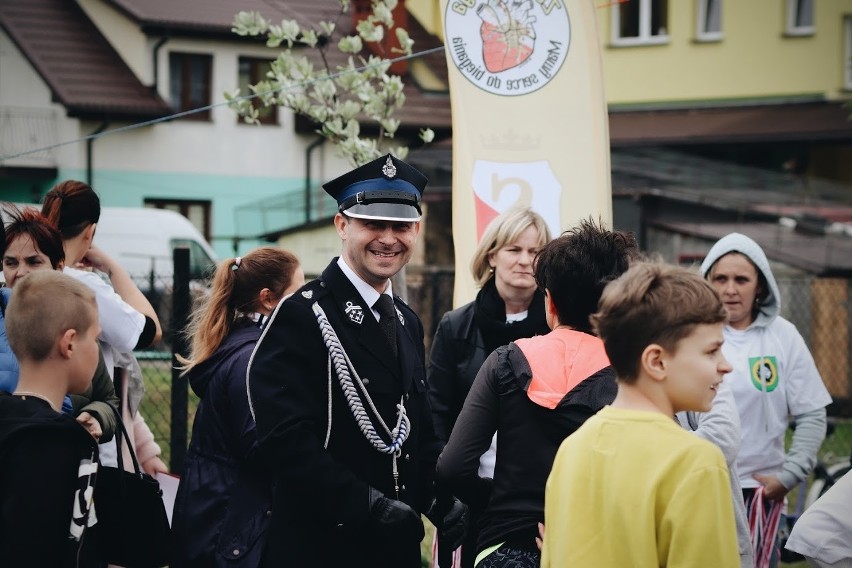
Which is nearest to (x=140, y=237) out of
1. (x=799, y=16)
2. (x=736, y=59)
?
(x=736, y=59)

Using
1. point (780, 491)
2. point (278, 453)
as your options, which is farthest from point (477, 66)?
point (278, 453)

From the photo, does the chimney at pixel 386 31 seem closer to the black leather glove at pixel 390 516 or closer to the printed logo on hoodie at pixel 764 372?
the printed logo on hoodie at pixel 764 372

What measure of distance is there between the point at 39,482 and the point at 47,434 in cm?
13

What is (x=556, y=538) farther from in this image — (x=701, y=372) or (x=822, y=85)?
(x=822, y=85)

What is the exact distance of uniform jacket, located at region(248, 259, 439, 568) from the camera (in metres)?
3.60

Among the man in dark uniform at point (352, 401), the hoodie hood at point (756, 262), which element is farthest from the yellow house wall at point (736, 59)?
the man in dark uniform at point (352, 401)

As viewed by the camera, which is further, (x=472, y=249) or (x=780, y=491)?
(x=472, y=249)

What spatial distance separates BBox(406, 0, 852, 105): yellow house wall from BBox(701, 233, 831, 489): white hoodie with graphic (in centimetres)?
2407

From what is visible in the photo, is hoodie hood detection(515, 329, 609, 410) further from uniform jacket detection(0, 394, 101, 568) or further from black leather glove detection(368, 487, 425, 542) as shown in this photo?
A: uniform jacket detection(0, 394, 101, 568)

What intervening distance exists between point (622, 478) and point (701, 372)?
1.11 ft

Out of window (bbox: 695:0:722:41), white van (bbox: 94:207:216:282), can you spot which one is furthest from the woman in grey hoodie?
window (bbox: 695:0:722:41)

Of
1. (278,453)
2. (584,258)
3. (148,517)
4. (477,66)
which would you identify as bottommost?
(148,517)

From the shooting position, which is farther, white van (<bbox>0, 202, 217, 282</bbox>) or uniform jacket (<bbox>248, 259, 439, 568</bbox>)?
white van (<bbox>0, 202, 217, 282</bbox>)

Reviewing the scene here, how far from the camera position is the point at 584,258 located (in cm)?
368
